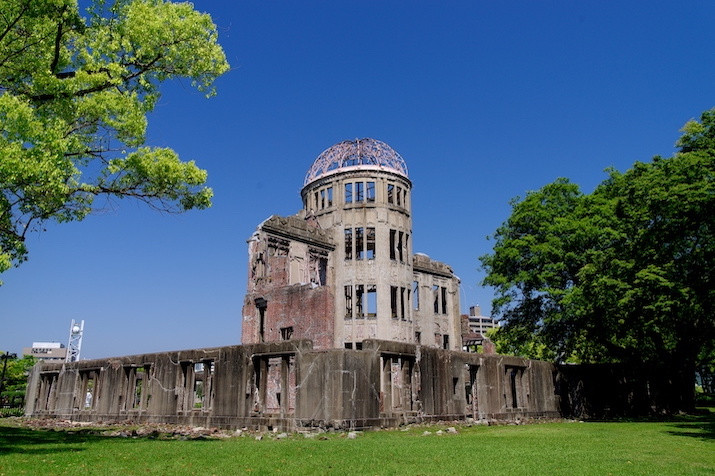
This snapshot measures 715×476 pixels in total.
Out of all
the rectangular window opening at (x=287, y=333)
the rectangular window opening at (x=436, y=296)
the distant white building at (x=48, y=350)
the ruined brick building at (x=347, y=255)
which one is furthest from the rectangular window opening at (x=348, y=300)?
the distant white building at (x=48, y=350)

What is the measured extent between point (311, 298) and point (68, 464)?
66.7 ft

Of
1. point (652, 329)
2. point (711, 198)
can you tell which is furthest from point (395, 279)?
point (711, 198)

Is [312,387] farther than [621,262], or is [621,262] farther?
[621,262]

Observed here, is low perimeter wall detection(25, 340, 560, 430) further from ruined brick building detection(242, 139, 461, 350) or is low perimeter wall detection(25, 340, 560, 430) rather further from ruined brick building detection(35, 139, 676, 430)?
ruined brick building detection(242, 139, 461, 350)

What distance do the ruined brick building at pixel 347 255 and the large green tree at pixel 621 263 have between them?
6385 millimetres

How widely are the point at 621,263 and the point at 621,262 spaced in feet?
0.21

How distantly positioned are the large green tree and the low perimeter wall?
4.34m

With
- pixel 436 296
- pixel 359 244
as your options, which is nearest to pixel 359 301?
pixel 359 244

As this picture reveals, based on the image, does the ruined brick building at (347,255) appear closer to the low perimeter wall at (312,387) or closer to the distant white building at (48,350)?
the low perimeter wall at (312,387)

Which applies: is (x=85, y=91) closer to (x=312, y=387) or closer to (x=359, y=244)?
(x=312, y=387)

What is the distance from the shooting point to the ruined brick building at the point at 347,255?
31359 millimetres

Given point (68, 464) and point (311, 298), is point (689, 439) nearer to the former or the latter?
point (68, 464)

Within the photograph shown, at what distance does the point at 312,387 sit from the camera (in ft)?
53.4

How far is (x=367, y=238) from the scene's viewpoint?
37312 millimetres
